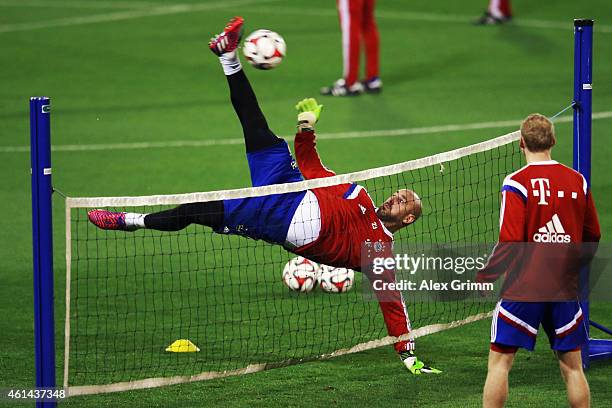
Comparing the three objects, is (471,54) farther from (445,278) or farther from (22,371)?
(22,371)

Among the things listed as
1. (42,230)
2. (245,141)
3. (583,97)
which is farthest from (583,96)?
(42,230)

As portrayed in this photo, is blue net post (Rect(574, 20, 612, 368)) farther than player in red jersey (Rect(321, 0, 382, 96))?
No

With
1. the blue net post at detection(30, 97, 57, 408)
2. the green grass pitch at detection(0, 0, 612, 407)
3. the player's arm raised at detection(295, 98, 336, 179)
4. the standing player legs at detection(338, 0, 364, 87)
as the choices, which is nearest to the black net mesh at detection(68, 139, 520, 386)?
the green grass pitch at detection(0, 0, 612, 407)

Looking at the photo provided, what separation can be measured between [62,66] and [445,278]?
1454 cm

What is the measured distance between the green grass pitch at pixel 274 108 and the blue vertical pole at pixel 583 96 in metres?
1.55

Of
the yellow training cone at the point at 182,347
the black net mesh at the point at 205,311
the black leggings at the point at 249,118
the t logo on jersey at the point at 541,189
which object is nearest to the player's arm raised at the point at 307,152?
the black leggings at the point at 249,118

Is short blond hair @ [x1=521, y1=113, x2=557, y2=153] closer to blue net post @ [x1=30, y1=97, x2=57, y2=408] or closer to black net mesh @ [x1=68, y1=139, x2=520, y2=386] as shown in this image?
black net mesh @ [x1=68, y1=139, x2=520, y2=386]

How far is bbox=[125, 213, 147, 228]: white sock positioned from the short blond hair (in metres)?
3.53

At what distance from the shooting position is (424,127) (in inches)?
706

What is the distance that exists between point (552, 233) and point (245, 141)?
10.8 feet

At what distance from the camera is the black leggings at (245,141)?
370 inches

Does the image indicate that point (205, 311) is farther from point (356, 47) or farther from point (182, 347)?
point (356, 47)

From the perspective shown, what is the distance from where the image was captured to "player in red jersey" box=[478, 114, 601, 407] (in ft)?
23.0

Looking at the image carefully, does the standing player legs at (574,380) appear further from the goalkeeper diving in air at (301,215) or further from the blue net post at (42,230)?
the blue net post at (42,230)
